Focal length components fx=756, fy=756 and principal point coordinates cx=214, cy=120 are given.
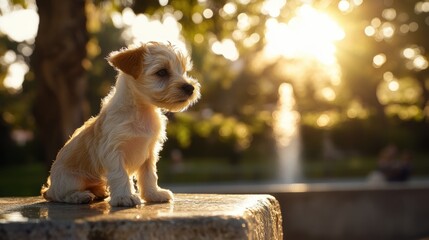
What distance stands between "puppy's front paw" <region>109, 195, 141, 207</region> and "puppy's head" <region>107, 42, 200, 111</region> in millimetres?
861

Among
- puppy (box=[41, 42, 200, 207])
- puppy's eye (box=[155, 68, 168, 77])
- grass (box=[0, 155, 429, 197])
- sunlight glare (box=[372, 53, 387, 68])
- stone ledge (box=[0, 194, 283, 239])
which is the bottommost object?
grass (box=[0, 155, 429, 197])

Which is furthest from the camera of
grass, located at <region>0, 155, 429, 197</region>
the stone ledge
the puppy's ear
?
grass, located at <region>0, 155, 429, 197</region>

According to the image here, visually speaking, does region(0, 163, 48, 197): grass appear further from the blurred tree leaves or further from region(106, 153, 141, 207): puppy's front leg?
region(106, 153, 141, 207): puppy's front leg

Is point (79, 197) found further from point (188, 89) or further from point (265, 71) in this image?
point (265, 71)

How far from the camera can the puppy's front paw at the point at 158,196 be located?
623 cm

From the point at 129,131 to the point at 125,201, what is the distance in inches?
24.3

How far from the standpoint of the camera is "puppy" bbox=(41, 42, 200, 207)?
591 cm

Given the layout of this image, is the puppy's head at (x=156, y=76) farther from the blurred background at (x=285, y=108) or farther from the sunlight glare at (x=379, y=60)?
the sunlight glare at (x=379, y=60)

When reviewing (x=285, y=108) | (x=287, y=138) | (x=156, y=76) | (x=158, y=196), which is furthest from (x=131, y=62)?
(x=287, y=138)

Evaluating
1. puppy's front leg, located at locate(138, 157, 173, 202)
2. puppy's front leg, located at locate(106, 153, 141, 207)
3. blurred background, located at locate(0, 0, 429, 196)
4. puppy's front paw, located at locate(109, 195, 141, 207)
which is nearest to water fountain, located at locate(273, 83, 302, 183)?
blurred background, located at locate(0, 0, 429, 196)

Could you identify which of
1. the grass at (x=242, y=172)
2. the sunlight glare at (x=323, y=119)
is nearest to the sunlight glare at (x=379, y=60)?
the sunlight glare at (x=323, y=119)

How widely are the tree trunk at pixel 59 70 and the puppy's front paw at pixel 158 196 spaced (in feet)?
20.5

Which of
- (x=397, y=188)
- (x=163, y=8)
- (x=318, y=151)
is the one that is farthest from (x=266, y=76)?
(x=163, y=8)

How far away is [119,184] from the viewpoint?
226 inches
